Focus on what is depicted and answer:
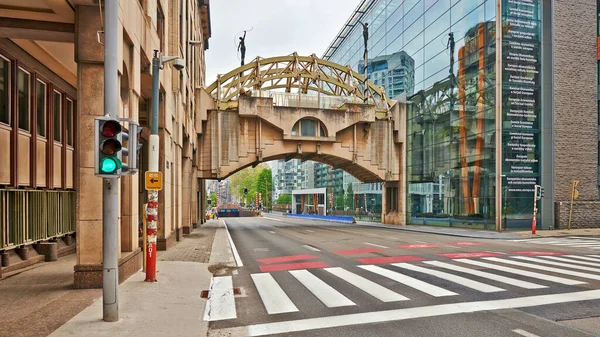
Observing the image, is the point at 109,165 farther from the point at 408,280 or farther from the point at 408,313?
the point at 408,280

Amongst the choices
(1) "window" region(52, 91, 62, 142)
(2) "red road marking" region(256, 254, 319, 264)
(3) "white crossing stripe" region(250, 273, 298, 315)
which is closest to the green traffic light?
(3) "white crossing stripe" region(250, 273, 298, 315)

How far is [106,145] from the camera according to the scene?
250 inches

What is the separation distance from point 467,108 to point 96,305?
29.9m

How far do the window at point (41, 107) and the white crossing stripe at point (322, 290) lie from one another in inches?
420

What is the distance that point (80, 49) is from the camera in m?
9.28

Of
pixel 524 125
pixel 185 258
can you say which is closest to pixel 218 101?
pixel 185 258

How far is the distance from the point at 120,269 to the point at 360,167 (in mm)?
29157

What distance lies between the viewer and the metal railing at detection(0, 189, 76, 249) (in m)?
12.1

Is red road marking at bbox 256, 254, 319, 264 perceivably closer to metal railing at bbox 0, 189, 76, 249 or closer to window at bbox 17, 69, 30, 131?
metal railing at bbox 0, 189, 76, 249

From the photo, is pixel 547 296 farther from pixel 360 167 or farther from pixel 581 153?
pixel 360 167

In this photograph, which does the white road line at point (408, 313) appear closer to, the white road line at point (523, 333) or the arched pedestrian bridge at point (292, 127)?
the white road line at point (523, 333)

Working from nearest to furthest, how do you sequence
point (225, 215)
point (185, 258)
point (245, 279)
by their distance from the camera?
point (245, 279)
point (185, 258)
point (225, 215)

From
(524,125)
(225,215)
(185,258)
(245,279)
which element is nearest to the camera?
(245,279)

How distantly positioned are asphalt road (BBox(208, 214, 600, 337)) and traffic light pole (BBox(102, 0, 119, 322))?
5.72 feet
